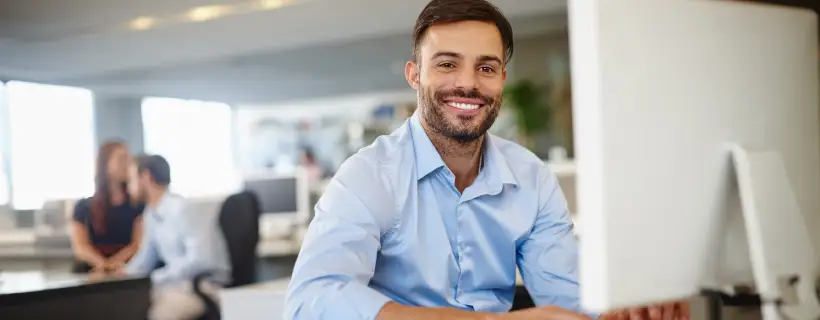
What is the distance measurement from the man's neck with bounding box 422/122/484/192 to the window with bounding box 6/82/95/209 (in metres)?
1.61

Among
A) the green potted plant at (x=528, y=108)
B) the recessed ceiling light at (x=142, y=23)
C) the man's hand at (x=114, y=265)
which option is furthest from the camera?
the green potted plant at (x=528, y=108)

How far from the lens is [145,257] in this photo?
2.70m

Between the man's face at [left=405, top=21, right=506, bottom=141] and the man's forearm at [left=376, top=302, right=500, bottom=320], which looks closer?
the man's forearm at [left=376, top=302, right=500, bottom=320]

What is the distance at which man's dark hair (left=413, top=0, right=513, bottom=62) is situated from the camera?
1.41 meters

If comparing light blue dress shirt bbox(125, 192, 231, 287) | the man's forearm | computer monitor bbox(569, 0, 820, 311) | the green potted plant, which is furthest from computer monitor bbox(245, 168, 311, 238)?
computer monitor bbox(569, 0, 820, 311)

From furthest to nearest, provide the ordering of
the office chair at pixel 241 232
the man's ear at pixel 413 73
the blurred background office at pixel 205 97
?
the office chair at pixel 241 232 < the blurred background office at pixel 205 97 < the man's ear at pixel 413 73

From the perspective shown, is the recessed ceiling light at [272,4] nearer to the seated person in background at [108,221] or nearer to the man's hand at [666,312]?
the seated person in background at [108,221]

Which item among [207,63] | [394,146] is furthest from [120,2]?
[394,146]

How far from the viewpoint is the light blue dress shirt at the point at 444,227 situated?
122cm

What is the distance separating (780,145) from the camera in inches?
36.8

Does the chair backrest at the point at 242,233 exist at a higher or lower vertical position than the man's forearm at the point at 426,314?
lower

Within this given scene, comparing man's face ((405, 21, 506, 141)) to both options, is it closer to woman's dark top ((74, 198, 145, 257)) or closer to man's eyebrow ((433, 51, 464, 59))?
man's eyebrow ((433, 51, 464, 59))

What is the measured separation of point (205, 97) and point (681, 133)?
231 centimetres

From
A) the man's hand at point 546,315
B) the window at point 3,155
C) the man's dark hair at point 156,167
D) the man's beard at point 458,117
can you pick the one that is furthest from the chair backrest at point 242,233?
the man's hand at point 546,315
